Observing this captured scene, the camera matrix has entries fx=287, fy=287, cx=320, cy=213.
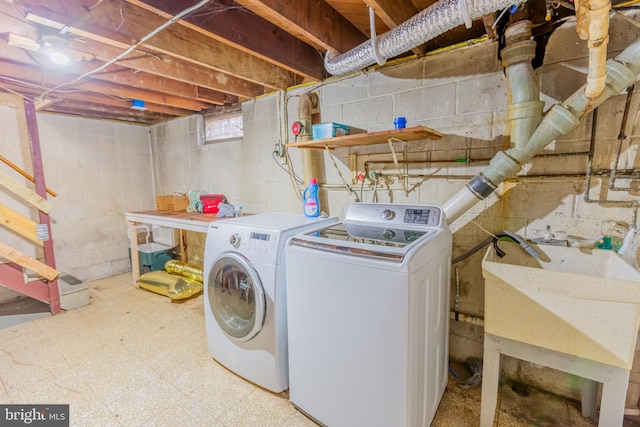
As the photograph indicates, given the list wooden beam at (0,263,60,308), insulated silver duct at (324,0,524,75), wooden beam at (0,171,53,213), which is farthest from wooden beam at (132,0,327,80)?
wooden beam at (0,263,60,308)

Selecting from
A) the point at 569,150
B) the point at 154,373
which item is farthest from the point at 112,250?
the point at 569,150

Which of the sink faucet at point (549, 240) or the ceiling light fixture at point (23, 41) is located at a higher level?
the ceiling light fixture at point (23, 41)

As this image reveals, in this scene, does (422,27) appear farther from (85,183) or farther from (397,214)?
(85,183)

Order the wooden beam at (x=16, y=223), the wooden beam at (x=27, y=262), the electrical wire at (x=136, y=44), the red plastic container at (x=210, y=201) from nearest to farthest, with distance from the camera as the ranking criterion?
the electrical wire at (x=136, y=44), the wooden beam at (x=27, y=262), the wooden beam at (x=16, y=223), the red plastic container at (x=210, y=201)

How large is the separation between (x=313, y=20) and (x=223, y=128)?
2.03 m

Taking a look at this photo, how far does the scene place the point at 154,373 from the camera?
1913 millimetres

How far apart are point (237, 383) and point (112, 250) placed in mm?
3041

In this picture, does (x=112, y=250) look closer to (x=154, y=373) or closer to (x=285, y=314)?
(x=154, y=373)

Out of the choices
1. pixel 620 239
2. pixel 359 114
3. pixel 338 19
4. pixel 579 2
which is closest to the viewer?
pixel 579 2

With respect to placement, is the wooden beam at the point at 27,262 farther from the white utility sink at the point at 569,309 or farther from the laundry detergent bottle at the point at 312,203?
the white utility sink at the point at 569,309

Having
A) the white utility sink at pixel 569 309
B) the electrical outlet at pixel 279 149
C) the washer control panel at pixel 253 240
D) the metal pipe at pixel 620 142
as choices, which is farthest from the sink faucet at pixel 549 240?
the electrical outlet at pixel 279 149

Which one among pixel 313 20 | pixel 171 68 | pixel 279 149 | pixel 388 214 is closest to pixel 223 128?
pixel 279 149

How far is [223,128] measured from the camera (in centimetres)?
333

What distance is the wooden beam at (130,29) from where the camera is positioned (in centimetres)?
146
